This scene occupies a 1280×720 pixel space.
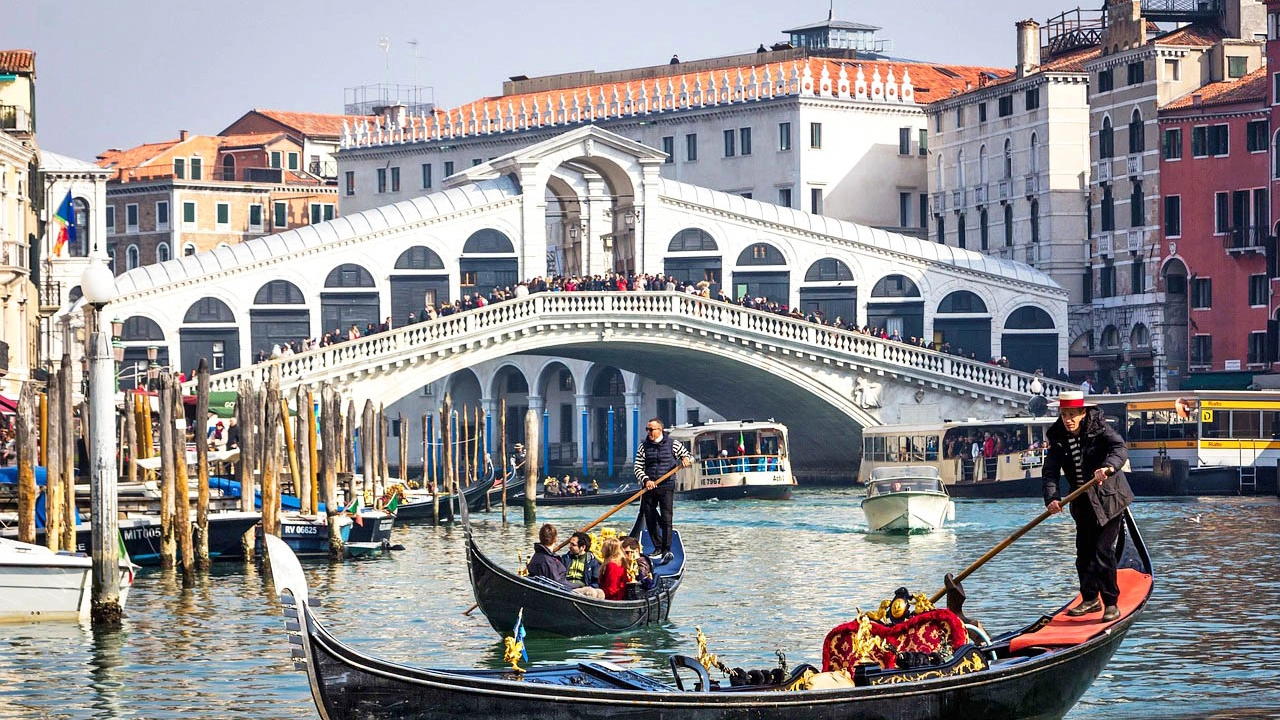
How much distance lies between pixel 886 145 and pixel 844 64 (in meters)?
3.00

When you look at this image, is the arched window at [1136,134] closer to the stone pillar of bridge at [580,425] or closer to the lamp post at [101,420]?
the stone pillar of bridge at [580,425]

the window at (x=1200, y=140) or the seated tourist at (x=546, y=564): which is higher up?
the window at (x=1200, y=140)

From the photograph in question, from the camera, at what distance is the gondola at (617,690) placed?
39.4 ft

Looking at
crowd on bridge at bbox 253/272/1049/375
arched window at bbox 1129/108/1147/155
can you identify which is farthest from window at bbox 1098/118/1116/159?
crowd on bridge at bbox 253/272/1049/375

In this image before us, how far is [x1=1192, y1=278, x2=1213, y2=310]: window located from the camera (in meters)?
44.2

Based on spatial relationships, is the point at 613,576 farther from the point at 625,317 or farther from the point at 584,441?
the point at 584,441

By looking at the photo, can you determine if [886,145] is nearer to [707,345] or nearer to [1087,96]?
[1087,96]

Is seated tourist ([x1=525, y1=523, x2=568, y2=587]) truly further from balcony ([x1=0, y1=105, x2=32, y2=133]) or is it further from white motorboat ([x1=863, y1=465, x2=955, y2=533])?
balcony ([x1=0, y1=105, x2=32, y2=133])

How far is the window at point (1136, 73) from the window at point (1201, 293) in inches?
154

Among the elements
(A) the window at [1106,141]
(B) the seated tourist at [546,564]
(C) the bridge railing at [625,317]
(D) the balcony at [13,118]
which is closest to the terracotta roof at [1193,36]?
(A) the window at [1106,141]

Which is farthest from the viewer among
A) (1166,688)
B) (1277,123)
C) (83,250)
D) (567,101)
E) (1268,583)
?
(567,101)

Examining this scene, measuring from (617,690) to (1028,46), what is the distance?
127 ft

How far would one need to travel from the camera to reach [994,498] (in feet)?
127

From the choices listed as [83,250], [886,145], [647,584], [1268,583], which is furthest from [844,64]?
[647,584]
